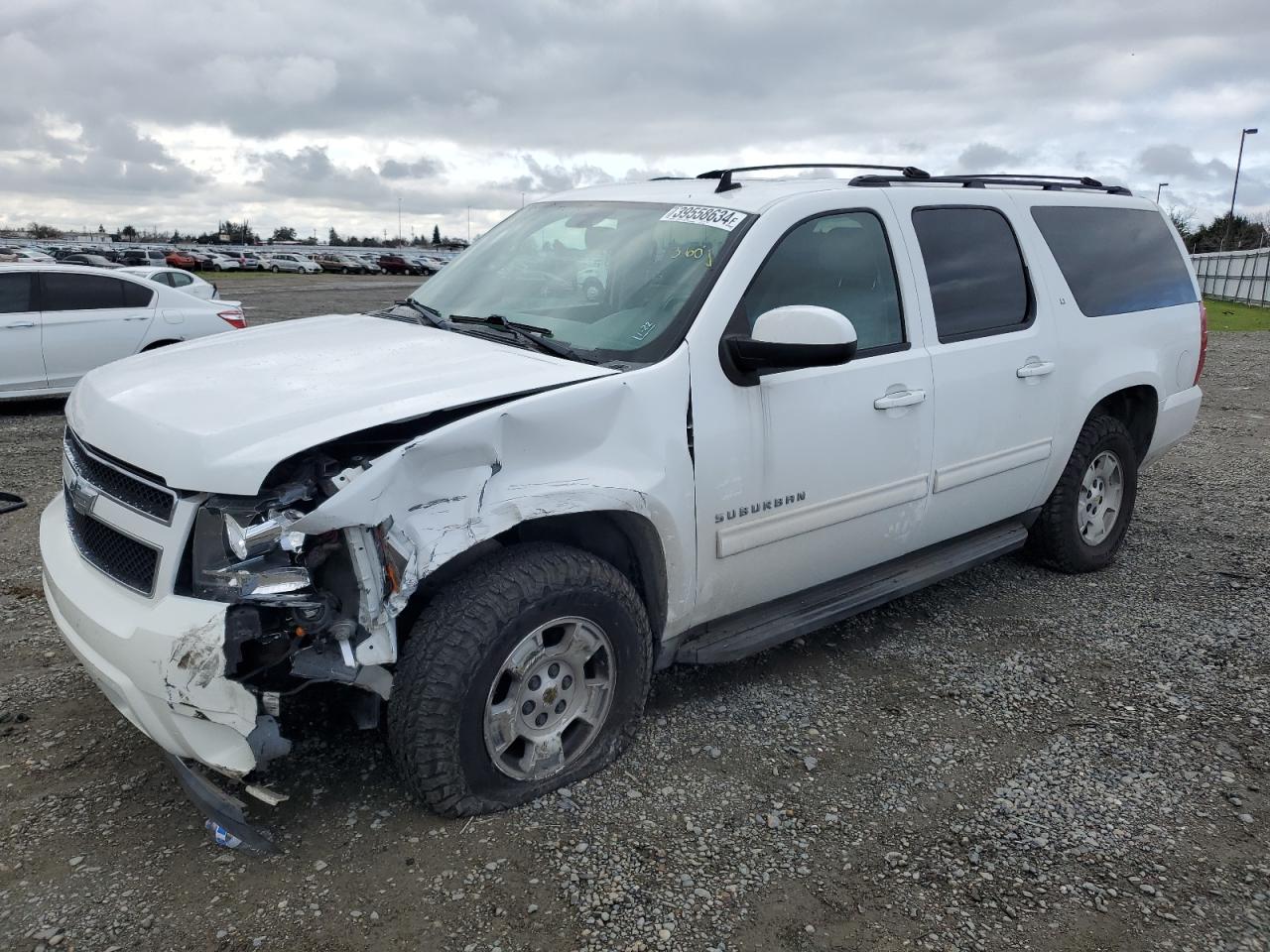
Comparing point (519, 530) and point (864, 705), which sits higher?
point (519, 530)

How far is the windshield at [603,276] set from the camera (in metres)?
3.13

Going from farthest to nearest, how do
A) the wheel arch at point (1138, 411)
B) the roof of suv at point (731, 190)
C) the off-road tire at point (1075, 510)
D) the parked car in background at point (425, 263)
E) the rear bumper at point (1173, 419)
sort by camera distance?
the parked car in background at point (425, 263)
the rear bumper at point (1173, 419)
the wheel arch at point (1138, 411)
the off-road tire at point (1075, 510)
the roof of suv at point (731, 190)

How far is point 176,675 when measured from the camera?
93.4 inches

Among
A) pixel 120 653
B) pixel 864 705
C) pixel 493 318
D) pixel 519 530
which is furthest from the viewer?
pixel 864 705

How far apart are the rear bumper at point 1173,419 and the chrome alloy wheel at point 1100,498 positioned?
0.35m

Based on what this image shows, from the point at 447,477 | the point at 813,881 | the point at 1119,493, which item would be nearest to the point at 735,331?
the point at 447,477

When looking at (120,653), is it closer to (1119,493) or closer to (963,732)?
(963,732)

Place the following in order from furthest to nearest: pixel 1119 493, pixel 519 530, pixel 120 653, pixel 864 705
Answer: pixel 1119 493 → pixel 864 705 → pixel 519 530 → pixel 120 653

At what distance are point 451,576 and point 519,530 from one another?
259 mm

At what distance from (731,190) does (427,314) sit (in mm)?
1256

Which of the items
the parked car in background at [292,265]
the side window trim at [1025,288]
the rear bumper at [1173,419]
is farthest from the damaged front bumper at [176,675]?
the parked car in background at [292,265]

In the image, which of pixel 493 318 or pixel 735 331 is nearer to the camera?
pixel 735 331

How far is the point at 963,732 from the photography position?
347 cm

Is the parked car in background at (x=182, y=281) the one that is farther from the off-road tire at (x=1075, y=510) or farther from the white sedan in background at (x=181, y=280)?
the off-road tire at (x=1075, y=510)
